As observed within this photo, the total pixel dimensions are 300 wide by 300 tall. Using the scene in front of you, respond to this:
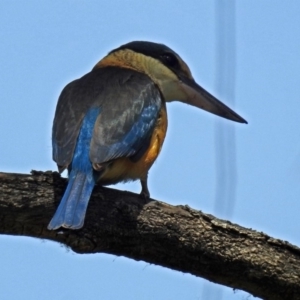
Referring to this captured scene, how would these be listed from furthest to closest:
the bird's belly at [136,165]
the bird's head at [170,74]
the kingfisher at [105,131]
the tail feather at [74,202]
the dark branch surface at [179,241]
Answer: the bird's head at [170,74] → the bird's belly at [136,165] → the kingfisher at [105,131] → the dark branch surface at [179,241] → the tail feather at [74,202]

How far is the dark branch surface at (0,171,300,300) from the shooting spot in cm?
414

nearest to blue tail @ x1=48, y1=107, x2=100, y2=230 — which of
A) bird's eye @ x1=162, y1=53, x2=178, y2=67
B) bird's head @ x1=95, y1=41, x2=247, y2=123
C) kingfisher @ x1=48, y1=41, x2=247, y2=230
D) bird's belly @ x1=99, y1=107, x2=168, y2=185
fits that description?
kingfisher @ x1=48, y1=41, x2=247, y2=230

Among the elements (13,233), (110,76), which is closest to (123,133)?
(110,76)

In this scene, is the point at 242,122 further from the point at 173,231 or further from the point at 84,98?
the point at 173,231

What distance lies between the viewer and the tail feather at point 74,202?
4.04 meters

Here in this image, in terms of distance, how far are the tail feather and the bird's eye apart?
6.83 feet

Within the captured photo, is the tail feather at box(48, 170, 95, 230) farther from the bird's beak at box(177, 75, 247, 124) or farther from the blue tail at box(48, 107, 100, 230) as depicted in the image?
the bird's beak at box(177, 75, 247, 124)

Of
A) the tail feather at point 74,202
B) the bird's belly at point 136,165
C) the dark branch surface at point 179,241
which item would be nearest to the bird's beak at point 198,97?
the bird's belly at point 136,165

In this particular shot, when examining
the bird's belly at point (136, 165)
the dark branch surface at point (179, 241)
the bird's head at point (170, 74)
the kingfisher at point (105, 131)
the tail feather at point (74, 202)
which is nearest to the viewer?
the tail feather at point (74, 202)

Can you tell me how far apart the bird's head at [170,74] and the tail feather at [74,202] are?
6.23ft

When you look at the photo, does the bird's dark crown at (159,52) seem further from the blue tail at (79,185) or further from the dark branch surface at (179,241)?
the dark branch surface at (179,241)

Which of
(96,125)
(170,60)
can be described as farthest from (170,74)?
(96,125)

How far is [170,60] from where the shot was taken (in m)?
6.49

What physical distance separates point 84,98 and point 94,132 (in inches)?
18.6
